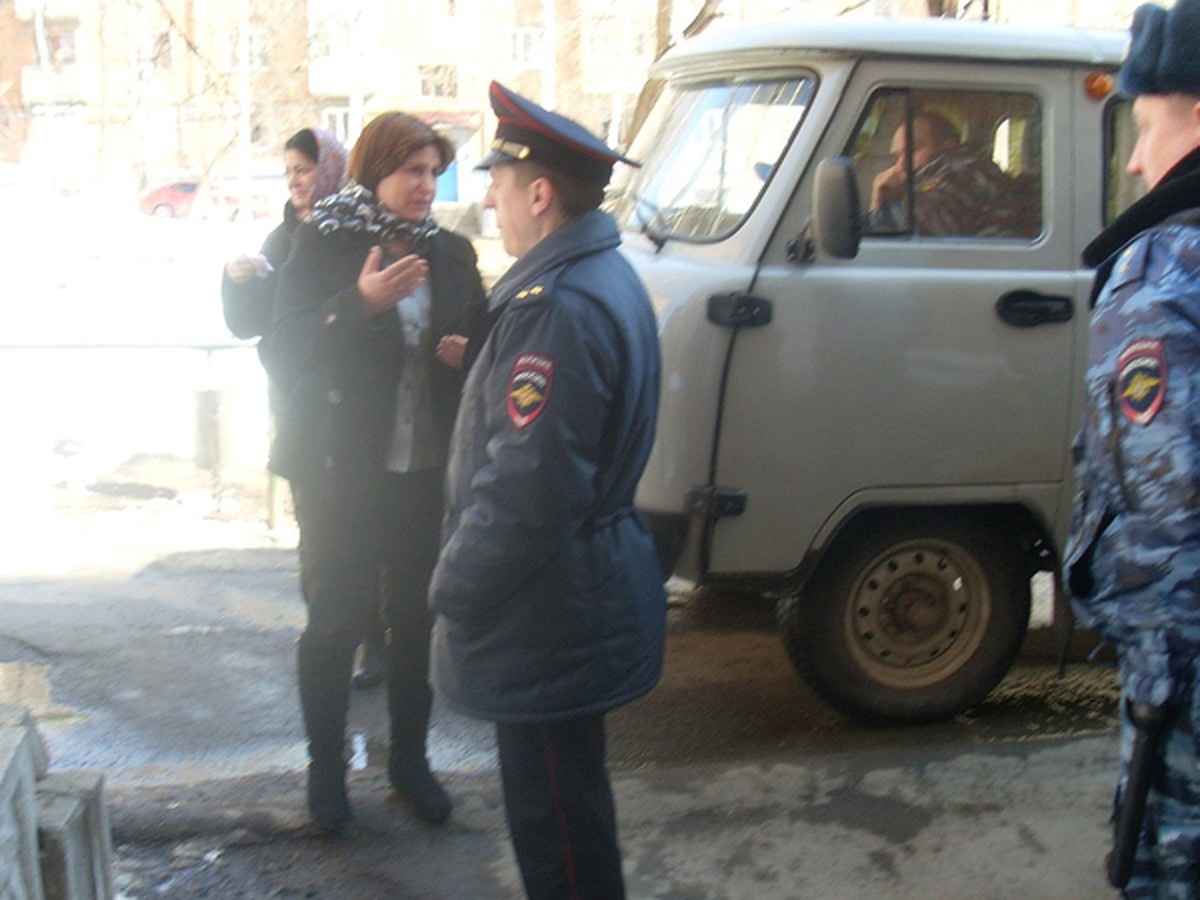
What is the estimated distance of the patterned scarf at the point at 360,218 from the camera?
12.4ft

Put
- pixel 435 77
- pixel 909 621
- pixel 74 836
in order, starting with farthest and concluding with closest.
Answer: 1. pixel 435 77
2. pixel 909 621
3. pixel 74 836

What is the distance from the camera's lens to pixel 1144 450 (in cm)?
227

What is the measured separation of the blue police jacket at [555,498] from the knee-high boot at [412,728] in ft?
3.51

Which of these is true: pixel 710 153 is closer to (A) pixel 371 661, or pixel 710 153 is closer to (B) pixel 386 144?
(B) pixel 386 144

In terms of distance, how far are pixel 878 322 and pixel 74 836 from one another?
108 inches

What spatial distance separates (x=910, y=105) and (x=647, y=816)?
2.31 meters

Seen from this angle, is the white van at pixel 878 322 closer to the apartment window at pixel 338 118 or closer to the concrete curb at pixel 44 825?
the concrete curb at pixel 44 825

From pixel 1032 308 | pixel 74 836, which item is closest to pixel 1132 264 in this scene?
pixel 74 836

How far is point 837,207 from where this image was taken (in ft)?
13.8

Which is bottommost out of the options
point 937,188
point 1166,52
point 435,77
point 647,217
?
point 647,217

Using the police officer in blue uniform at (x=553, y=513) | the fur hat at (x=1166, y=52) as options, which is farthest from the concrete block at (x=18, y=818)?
the fur hat at (x=1166, y=52)

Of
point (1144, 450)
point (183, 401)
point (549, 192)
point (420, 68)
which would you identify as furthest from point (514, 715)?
point (420, 68)

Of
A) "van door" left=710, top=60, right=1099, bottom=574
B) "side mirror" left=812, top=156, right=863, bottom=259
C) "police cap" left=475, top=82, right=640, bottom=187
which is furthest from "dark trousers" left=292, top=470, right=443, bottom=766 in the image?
"side mirror" left=812, top=156, right=863, bottom=259

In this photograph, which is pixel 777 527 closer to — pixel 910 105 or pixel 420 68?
pixel 910 105
